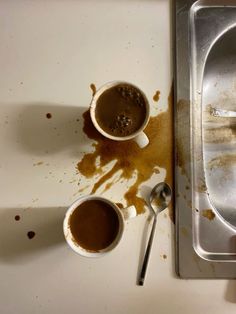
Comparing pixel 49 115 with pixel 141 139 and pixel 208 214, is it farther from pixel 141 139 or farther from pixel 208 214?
pixel 208 214

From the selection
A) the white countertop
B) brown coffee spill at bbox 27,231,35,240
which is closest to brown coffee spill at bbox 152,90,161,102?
the white countertop

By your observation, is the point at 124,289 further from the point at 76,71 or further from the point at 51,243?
the point at 76,71

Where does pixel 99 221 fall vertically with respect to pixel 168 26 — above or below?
below

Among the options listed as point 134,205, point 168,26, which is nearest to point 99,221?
point 134,205

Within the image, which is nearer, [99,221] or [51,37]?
[99,221]

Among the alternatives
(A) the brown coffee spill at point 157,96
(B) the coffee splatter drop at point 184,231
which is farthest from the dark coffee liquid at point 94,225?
(A) the brown coffee spill at point 157,96

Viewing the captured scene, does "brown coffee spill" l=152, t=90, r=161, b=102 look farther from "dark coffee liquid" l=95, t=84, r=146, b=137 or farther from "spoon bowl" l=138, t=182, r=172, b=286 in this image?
"spoon bowl" l=138, t=182, r=172, b=286

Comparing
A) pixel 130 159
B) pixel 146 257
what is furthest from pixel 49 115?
pixel 146 257
